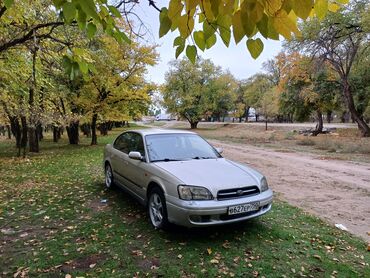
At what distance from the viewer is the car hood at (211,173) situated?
4.61 meters

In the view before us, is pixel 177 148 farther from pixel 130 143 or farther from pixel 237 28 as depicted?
pixel 237 28

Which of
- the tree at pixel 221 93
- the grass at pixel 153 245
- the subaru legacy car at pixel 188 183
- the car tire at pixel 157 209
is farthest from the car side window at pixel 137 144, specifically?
the tree at pixel 221 93

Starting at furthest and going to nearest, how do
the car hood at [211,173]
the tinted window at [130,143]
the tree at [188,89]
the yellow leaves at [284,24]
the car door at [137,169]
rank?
the tree at [188,89], the tinted window at [130,143], the car door at [137,169], the car hood at [211,173], the yellow leaves at [284,24]

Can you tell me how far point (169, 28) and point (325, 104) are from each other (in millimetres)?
31998

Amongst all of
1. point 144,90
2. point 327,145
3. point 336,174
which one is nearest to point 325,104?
point 327,145

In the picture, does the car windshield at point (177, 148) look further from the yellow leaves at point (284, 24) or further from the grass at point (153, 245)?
the yellow leaves at point (284, 24)

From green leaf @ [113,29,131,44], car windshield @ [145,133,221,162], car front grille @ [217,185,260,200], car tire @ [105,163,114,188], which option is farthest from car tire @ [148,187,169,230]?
green leaf @ [113,29,131,44]

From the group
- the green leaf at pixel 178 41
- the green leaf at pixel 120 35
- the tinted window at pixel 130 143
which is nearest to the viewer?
the green leaf at pixel 178 41

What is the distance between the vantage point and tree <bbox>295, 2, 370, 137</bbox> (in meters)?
18.9

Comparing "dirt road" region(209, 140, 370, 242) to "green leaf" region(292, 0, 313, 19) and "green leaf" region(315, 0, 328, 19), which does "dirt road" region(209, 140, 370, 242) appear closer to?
"green leaf" region(315, 0, 328, 19)

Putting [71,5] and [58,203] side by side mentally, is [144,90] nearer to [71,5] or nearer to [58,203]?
[58,203]

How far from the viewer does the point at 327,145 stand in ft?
66.7

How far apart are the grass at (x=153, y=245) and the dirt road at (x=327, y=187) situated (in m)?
0.66

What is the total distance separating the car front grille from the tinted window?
2015 millimetres
